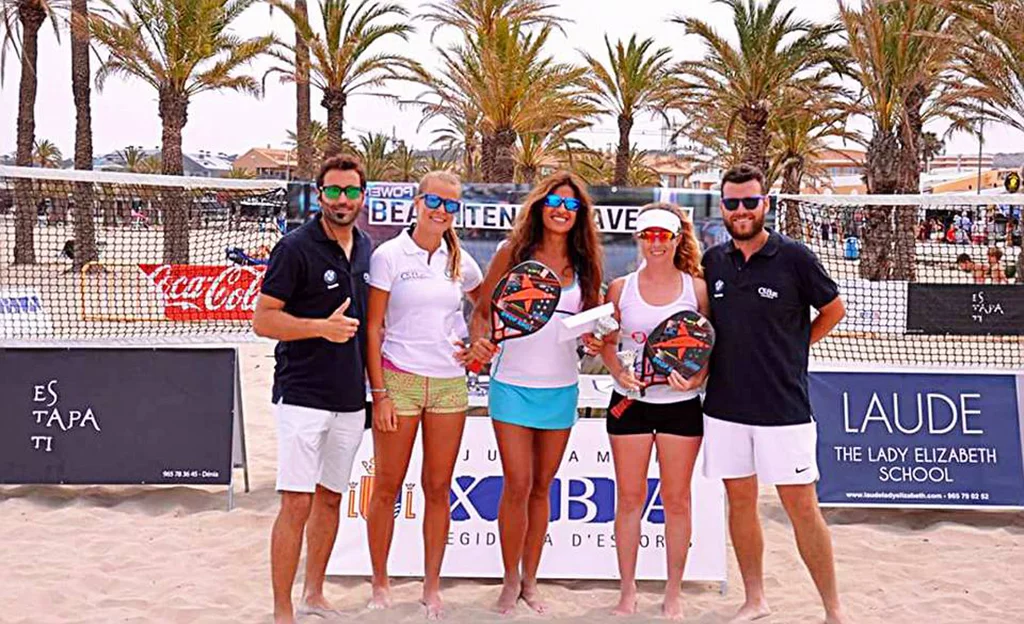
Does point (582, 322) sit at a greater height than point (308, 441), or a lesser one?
greater

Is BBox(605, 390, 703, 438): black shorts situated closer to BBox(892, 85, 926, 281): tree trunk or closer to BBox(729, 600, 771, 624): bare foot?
BBox(729, 600, 771, 624): bare foot

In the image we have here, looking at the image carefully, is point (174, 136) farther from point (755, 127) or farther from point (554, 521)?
point (554, 521)

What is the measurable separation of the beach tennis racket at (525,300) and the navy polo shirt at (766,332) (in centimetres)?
75

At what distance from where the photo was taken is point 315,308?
14.2ft

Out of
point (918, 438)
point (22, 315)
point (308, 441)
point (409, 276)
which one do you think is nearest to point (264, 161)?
point (22, 315)

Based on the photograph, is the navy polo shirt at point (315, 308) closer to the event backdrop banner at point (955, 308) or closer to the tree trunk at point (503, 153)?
the event backdrop banner at point (955, 308)

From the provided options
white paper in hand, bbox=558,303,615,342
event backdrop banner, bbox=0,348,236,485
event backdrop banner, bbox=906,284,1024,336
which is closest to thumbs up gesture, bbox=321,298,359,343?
white paper in hand, bbox=558,303,615,342

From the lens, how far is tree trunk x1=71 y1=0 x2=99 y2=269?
20675mm

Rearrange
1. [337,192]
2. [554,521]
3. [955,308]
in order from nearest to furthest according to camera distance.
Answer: [337,192] → [554,521] → [955,308]

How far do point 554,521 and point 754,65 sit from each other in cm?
1889

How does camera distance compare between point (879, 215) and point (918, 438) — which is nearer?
point (918, 438)

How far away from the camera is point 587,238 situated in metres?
4.72

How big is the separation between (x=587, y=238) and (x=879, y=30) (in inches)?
683

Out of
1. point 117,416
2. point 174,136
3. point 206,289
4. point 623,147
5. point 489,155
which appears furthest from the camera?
point 623,147
